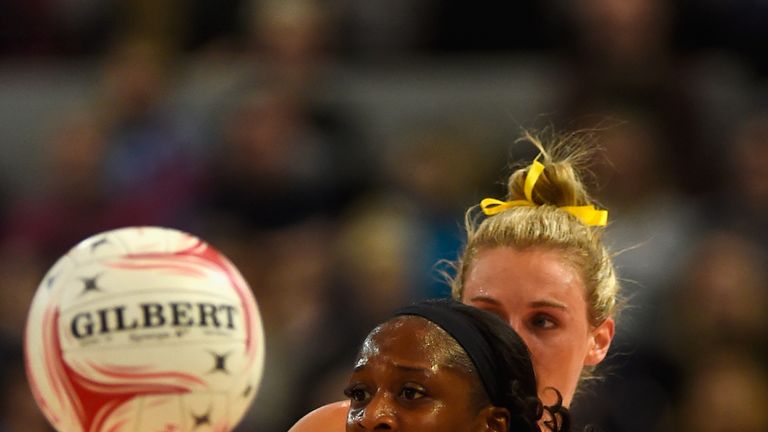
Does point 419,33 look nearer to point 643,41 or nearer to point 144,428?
point 643,41

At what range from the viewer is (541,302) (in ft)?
13.2

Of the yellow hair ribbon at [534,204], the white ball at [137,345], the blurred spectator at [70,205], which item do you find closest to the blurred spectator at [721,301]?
the yellow hair ribbon at [534,204]

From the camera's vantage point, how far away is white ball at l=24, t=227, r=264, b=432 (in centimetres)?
373

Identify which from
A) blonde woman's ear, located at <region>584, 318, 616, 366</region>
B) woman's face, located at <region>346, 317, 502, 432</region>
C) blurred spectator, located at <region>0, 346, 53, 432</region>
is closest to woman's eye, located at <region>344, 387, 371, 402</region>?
woman's face, located at <region>346, 317, 502, 432</region>

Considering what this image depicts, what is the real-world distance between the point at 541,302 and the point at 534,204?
0.49 metres

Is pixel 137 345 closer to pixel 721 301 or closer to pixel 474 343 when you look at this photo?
pixel 474 343

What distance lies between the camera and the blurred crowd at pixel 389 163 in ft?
23.3

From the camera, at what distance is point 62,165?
8.62 meters

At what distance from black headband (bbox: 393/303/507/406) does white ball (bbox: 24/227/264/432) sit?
2.48 feet

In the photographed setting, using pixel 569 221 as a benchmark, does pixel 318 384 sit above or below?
below

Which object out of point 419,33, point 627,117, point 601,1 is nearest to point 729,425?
point 627,117

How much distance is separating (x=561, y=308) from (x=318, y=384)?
3172 millimetres

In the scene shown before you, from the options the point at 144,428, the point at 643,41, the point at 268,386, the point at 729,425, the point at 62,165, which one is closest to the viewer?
the point at 144,428

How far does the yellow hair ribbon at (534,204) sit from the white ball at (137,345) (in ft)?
3.12
